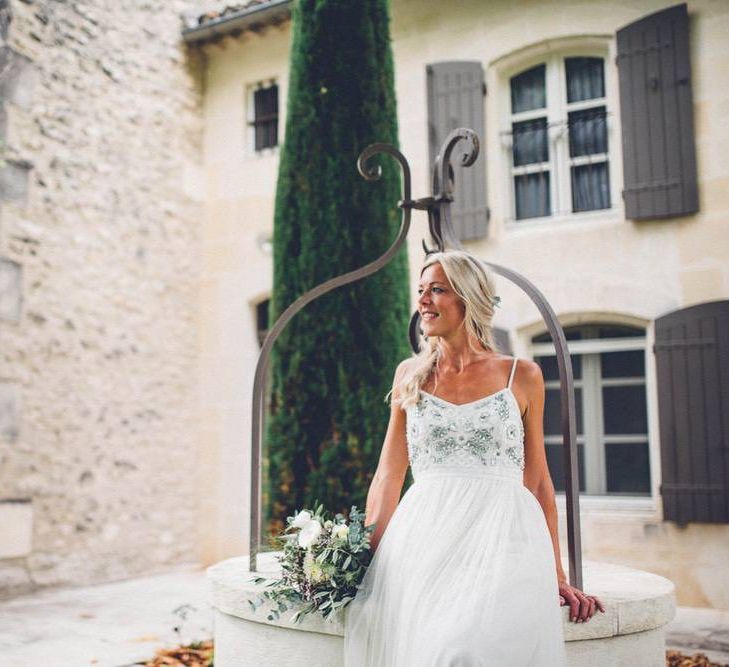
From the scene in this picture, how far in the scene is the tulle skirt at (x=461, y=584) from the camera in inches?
80.6

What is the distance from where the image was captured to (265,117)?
27.5 ft

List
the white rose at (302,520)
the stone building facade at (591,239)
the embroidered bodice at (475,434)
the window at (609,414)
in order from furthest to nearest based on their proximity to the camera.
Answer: the window at (609,414) → the stone building facade at (591,239) → the white rose at (302,520) → the embroidered bodice at (475,434)

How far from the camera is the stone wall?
632 centimetres

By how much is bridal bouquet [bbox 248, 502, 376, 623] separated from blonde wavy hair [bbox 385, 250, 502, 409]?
46 cm

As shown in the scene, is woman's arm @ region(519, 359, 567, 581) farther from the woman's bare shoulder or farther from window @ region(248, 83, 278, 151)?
window @ region(248, 83, 278, 151)

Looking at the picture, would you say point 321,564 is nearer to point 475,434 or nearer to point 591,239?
point 475,434

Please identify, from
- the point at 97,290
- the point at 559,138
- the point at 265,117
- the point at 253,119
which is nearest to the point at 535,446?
the point at 559,138

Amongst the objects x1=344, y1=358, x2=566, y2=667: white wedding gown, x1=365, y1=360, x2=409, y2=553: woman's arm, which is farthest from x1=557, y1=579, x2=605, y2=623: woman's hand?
x1=365, y1=360, x2=409, y2=553: woman's arm

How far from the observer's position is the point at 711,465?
19.3ft

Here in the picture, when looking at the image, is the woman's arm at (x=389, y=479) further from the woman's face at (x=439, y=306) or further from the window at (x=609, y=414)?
the window at (x=609, y=414)

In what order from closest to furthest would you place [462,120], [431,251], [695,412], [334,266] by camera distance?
[431,251]
[334,266]
[695,412]
[462,120]

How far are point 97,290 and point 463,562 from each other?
565 cm

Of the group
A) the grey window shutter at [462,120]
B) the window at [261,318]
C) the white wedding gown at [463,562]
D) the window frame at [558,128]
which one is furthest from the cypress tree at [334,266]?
the window at [261,318]

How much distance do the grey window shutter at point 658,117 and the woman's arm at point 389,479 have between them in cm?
446
